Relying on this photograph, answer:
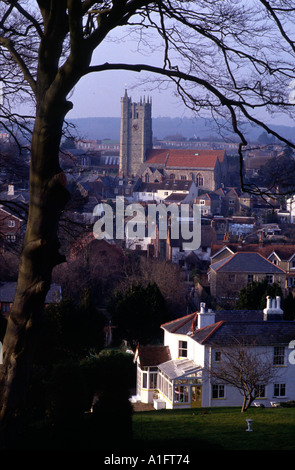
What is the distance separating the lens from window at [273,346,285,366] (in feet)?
45.2

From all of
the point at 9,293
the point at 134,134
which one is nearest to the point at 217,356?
the point at 9,293

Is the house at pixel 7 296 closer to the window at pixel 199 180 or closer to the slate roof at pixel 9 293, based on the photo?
the slate roof at pixel 9 293

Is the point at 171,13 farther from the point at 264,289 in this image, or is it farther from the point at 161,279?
the point at 161,279

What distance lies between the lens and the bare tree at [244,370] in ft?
33.9

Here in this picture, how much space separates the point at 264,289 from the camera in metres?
19.3

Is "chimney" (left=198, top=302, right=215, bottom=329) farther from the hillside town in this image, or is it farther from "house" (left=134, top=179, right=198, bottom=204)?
"house" (left=134, top=179, right=198, bottom=204)

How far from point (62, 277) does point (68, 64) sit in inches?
838

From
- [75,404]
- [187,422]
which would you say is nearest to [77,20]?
[75,404]

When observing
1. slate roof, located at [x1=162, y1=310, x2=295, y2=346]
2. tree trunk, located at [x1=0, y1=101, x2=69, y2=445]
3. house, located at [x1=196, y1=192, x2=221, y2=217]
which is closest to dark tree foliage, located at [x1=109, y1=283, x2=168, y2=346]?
slate roof, located at [x1=162, y1=310, x2=295, y2=346]

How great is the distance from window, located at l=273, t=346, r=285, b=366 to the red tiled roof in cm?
6732

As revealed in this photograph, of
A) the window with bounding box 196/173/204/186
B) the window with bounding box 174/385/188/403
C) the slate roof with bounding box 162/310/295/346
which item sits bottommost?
the window with bounding box 174/385/188/403

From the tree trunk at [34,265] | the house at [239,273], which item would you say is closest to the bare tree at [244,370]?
the tree trunk at [34,265]

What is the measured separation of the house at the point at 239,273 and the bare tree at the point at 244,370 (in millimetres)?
13463

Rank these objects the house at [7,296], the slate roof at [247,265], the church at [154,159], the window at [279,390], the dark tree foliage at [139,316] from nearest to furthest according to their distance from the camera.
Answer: the window at [279,390], the dark tree foliage at [139,316], the house at [7,296], the slate roof at [247,265], the church at [154,159]
